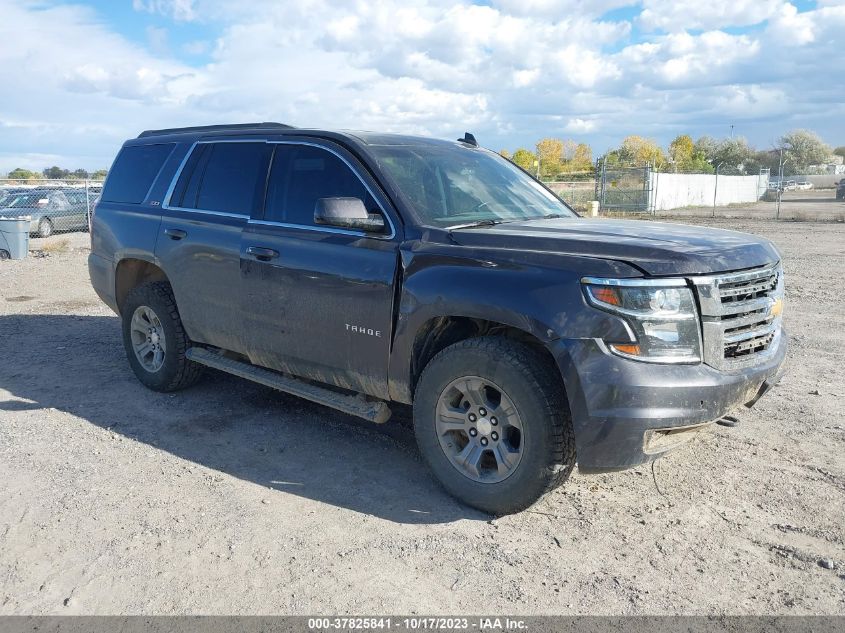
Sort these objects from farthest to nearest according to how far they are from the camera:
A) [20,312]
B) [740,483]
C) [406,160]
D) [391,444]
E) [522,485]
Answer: [20,312] → [391,444] → [406,160] → [740,483] → [522,485]

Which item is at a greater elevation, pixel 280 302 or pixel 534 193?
pixel 534 193

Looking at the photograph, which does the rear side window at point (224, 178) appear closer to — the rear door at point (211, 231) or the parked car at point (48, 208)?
the rear door at point (211, 231)

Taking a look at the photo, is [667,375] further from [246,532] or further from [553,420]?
[246,532]

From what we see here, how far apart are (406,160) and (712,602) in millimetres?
3008

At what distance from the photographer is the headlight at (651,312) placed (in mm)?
3398

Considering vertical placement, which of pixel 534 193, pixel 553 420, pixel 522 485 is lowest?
pixel 522 485

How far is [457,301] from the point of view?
386 centimetres

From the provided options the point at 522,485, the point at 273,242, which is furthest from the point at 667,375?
the point at 273,242

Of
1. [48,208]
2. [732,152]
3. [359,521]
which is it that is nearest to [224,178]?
[359,521]

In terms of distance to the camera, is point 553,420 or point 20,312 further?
point 20,312

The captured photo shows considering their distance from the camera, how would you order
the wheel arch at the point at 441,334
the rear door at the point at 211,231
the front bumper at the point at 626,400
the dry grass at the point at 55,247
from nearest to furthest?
the front bumper at the point at 626,400 < the wheel arch at the point at 441,334 < the rear door at the point at 211,231 < the dry grass at the point at 55,247

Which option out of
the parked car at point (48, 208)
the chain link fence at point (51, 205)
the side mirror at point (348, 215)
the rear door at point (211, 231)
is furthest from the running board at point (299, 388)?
the parked car at point (48, 208)

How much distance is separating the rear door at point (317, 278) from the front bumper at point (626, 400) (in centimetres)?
122

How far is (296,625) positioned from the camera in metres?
3.02
